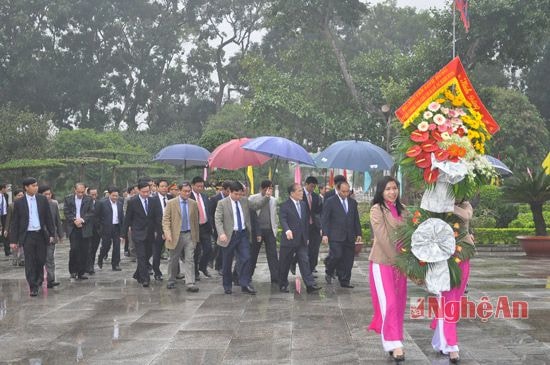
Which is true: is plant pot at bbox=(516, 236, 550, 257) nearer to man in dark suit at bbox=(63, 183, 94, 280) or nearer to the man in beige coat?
the man in beige coat

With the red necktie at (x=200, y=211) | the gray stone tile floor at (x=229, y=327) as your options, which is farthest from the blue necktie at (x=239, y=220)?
the red necktie at (x=200, y=211)

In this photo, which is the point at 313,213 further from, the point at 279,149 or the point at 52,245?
the point at 52,245

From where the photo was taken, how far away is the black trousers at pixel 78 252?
12.4m

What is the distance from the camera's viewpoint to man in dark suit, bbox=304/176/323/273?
12.0 m

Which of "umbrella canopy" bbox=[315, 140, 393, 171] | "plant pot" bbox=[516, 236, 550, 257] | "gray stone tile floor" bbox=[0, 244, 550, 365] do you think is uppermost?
"umbrella canopy" bbox=[315, 140, 393, 171]

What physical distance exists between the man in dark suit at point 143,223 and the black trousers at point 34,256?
1.53 metres

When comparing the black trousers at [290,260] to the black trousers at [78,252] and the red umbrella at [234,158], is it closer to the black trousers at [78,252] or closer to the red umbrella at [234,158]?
the red umbrella at [234,158]

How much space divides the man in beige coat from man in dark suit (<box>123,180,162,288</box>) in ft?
2.03

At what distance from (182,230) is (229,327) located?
3.52 meters

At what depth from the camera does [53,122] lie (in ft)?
145

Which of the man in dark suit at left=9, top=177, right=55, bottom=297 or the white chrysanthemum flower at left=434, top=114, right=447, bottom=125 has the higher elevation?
the white chrysanthemum flower at left=434, top=114, right=447, bottom=125

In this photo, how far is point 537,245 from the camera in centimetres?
1667

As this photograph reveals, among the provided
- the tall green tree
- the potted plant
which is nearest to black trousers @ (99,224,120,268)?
the potted plant

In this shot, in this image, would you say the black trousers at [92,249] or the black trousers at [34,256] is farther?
the black trousers at [92,249]
